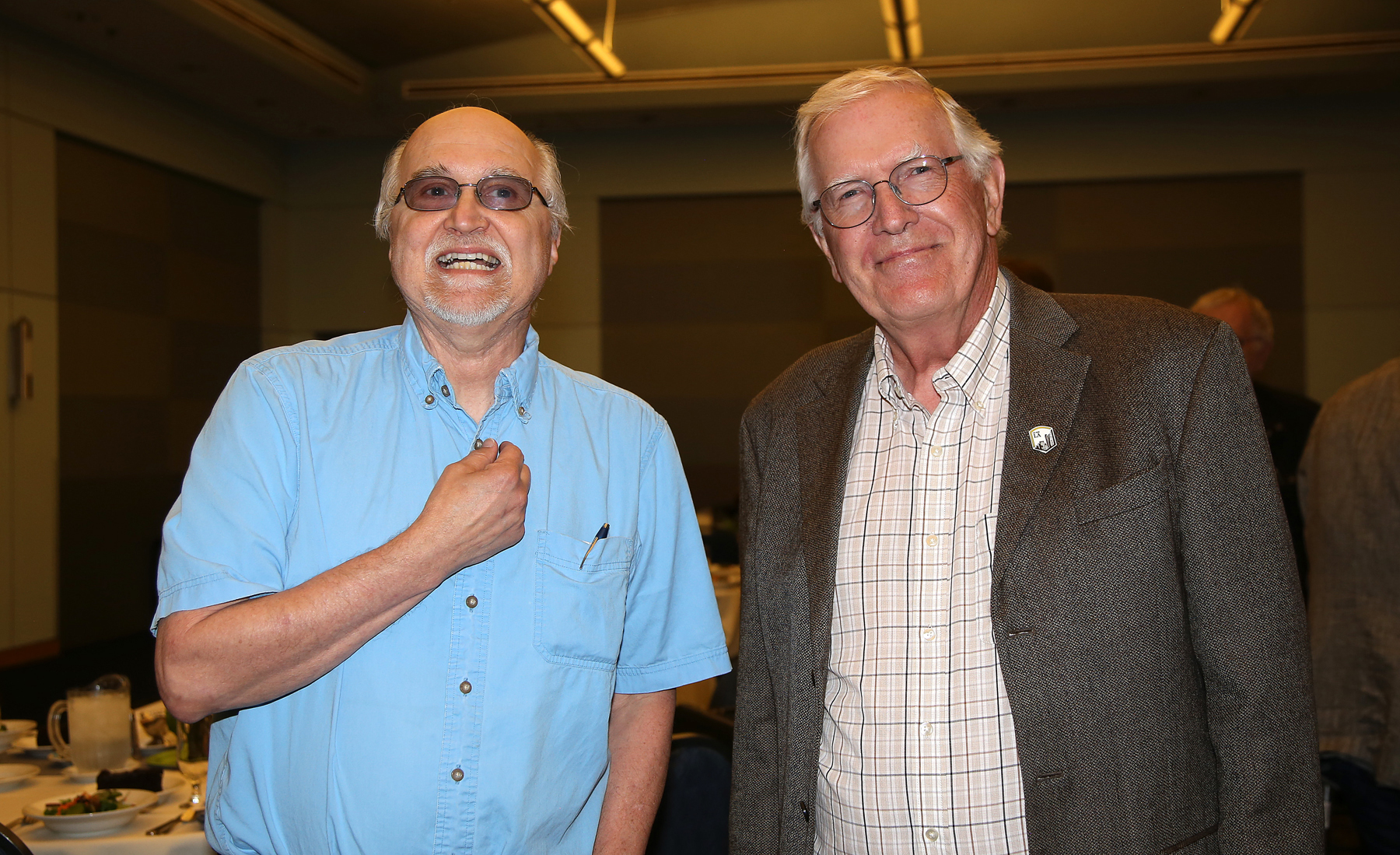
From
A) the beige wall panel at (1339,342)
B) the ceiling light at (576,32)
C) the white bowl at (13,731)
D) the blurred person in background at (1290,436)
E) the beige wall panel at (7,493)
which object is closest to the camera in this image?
the white bowl at (13,731)

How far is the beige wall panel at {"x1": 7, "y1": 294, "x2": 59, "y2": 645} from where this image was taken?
748 cm

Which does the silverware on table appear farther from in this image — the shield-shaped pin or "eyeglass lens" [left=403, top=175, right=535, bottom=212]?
the shield-shaped pin

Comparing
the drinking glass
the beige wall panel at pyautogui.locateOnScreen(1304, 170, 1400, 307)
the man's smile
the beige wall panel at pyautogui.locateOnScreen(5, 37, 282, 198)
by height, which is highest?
the beige wall panel at pyautogui.locateOnScreen(5, 37, 282, 198)

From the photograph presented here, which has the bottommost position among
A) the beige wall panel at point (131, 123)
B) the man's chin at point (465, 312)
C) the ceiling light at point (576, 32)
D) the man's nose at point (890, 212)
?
the man's chin at point (465, 312)

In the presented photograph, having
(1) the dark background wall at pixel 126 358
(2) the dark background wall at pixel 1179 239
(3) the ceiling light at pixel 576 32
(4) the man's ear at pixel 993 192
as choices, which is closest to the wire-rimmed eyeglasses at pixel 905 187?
(4) the man's ear at pixel 993 192

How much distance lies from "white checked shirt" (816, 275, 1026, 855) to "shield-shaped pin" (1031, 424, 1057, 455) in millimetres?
80

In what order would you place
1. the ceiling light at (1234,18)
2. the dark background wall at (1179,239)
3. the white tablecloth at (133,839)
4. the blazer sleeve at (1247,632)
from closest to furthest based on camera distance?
the blazer sleeve at (1247,632) → the white tablecloth at (133,839) → the ceiling light at (1234,18) → the dark background wall at (1179,239)

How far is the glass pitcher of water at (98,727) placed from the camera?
2.71 m

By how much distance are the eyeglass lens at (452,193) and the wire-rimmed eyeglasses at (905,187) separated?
59cm

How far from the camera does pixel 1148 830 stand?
1.53 metres

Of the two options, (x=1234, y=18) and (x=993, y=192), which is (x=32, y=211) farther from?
(x=1234, y=18)

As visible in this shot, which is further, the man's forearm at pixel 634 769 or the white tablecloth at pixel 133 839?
the white tablecloth at pixel 133 839

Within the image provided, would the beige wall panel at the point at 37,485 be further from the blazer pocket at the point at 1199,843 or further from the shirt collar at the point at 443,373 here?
the blazer pocket at the point at 1199,843

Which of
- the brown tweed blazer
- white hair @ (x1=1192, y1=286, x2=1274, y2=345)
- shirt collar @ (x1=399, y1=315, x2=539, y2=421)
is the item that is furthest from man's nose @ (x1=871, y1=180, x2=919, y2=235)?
white hair @ (x1=1192, y1=286, x2=1274, y2=345)
